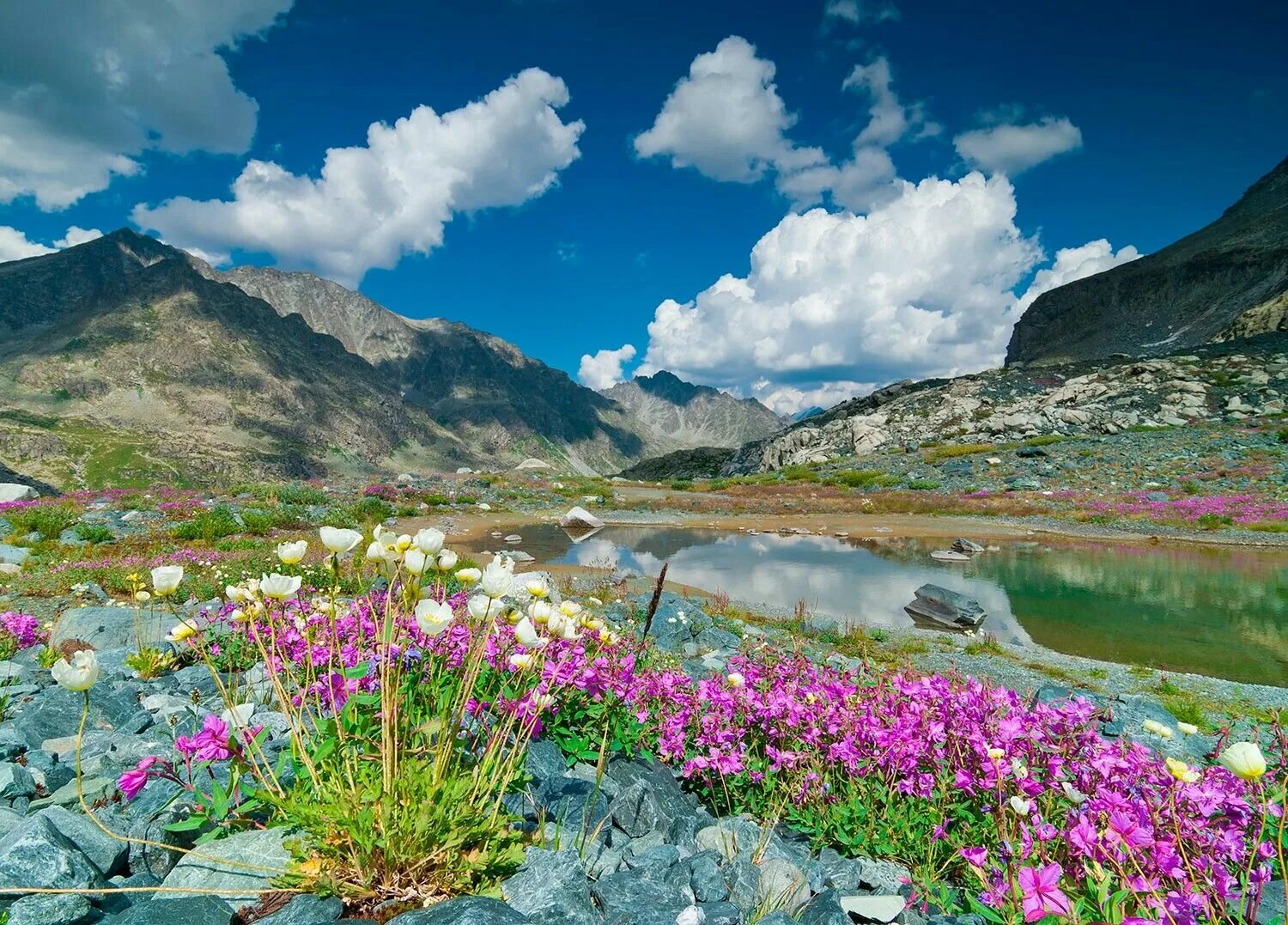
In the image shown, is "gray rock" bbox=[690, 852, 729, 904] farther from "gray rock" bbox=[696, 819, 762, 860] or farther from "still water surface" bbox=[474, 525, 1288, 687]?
"still water surface" bbox=[474, 525, 1288, 687]

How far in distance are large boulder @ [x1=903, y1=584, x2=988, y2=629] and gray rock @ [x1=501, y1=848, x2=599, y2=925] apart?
1314 cm

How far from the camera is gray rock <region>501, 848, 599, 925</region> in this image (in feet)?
8.27

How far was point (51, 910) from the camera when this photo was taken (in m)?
2.27

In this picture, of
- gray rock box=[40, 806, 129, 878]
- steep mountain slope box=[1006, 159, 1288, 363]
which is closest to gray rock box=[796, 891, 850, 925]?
gray rock box=[40, 806, 129, 878]

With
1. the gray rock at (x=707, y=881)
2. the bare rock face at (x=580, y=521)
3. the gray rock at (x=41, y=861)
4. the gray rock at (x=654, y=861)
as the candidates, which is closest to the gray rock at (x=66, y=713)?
the gray rock at (x=41, y=861)

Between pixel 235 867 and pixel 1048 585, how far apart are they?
20.2 m

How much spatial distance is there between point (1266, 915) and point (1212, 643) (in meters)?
12.7

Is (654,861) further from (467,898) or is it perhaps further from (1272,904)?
(1272,904)

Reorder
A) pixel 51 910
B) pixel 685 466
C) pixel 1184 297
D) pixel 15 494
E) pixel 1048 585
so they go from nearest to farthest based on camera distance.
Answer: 1. pixel 51 910
2. pixel 1048 585
3. pixel 15 494
4. pixel 1184 297
5. pixel 685 466

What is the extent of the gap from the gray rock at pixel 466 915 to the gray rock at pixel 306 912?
0.81 ft

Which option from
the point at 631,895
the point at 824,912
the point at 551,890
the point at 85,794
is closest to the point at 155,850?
the point at 85,794

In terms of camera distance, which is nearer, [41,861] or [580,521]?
[41,861]

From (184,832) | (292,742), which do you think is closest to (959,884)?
(292,742)

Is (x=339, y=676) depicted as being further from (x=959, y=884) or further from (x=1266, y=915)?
(x=1266, y=915)
